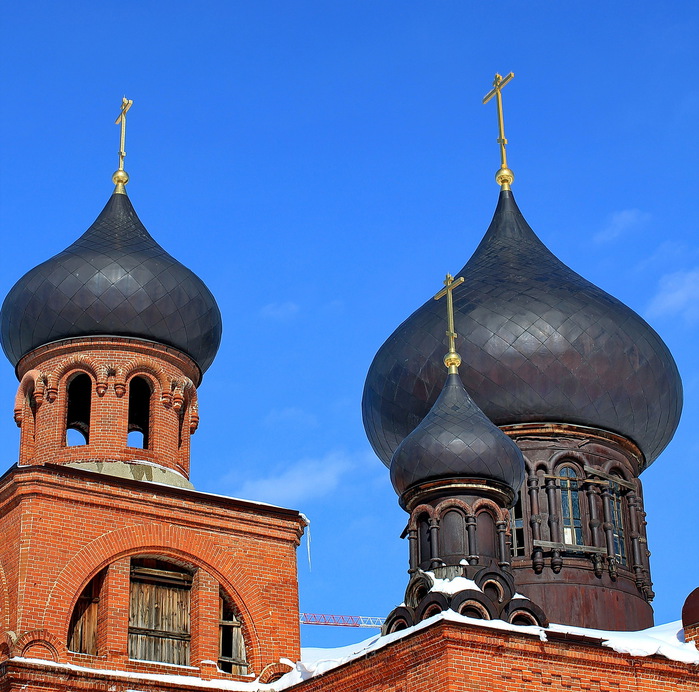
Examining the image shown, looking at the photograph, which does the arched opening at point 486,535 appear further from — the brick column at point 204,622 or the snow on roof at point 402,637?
the brick column at point 204,622

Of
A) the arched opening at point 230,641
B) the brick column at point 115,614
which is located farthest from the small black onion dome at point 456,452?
the brick column at point 115,614

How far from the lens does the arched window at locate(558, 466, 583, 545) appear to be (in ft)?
62.3

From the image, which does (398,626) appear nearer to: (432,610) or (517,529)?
(432,610)

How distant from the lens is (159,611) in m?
17.0

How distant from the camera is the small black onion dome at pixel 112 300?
18.3 meters

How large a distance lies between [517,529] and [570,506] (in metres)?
0.75

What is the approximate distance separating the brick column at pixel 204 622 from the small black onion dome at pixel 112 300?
2.97 meters

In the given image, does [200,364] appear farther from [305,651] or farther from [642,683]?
[642,683]

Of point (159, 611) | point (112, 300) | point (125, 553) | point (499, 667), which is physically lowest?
point (499, 667)

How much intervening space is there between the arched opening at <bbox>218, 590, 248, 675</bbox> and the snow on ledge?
53 cm

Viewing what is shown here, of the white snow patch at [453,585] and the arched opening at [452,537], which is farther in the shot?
the arched opening at [452,537]

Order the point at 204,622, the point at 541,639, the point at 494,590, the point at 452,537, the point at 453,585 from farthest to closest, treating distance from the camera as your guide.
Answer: the point at 204,622 → the point at 452,537 → the point at 494,590 → the point at 453,585 → the point at 541,639

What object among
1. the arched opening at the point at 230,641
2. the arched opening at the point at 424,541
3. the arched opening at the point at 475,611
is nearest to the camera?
the arched opening at the point at 475,611

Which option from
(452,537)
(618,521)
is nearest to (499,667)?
(452,537)
